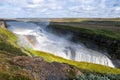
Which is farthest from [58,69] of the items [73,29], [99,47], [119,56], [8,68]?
[73,29]

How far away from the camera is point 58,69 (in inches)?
912

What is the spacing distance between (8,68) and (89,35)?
361 ft

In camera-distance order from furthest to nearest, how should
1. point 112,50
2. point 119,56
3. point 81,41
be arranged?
point 81,41 < point 112,50 < point 119,56

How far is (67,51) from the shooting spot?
3420 inches

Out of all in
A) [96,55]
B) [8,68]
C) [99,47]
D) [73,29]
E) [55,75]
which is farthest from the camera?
[73,29]

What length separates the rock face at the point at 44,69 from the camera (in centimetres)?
2133

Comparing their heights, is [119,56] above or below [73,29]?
below

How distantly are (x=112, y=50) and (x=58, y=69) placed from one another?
8272 cm

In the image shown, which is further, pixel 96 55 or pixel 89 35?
pixel 89 35

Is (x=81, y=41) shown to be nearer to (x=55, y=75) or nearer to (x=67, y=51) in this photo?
(x=67, y=51)

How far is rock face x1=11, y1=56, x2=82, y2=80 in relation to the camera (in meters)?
21.3

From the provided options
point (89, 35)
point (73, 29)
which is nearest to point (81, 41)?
point (89, 35)

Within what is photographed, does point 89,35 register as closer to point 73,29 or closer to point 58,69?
point 73,29

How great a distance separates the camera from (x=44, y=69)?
876 inches
